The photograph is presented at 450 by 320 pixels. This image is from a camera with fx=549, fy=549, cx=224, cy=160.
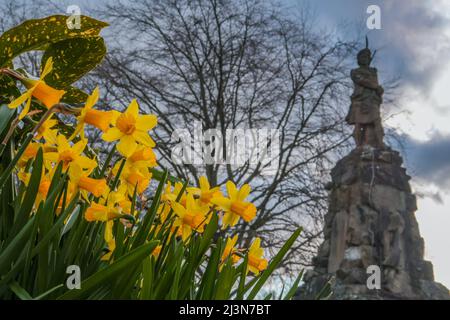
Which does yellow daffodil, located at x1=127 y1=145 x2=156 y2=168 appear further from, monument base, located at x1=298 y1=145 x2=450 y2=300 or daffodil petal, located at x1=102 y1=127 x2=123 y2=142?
monument base, located at x1=298 y1=145 x2=450 y2=300

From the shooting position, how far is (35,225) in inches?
23.5

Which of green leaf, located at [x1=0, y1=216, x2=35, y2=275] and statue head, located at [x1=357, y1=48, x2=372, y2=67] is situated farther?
statue head, located at [x1=357, y1=48, x2=372, y2=67]

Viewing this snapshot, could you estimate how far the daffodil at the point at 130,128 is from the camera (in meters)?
0.76

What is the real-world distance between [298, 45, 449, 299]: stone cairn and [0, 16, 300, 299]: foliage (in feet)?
23.7

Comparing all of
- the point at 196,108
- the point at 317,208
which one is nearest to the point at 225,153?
the point at 196,108

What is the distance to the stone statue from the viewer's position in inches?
365

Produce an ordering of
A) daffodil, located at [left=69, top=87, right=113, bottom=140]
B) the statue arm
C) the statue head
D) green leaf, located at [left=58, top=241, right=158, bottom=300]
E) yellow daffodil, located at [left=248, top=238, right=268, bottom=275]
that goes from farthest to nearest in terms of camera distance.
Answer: the statue head, the statue arm, yellow daffodil, located at [left=248, top=238, right=268, bottom=275], daffodil, located at [left=69, top=87, right=113, bottom=140], green leaf, located at [left=58, top=241, right=158, bottom=300]

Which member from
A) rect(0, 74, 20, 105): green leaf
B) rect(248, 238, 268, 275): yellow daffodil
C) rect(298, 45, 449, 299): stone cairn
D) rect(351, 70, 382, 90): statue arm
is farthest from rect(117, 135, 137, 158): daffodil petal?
rect(351, 70, 382, 90): statue arm

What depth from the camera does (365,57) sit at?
9.92m

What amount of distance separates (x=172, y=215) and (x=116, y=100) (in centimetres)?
966

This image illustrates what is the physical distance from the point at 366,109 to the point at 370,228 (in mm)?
2121

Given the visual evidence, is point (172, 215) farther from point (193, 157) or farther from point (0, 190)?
point (193, 157)

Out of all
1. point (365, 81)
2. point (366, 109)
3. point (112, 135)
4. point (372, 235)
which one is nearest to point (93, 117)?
point (112, 135)

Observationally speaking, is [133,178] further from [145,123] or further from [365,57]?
[365,57]
